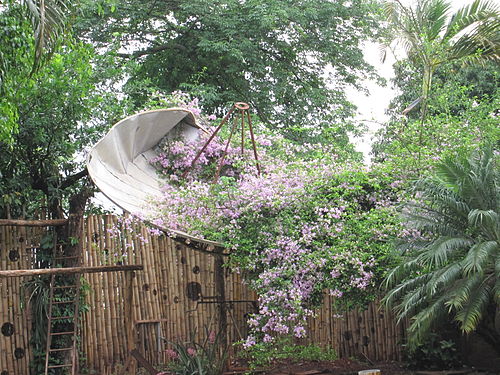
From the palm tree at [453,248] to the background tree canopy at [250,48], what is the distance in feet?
18.7

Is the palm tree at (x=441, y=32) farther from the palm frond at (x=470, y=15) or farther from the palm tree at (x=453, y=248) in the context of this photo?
the palm tree at (x=453, y=248)

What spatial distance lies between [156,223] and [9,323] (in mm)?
2207

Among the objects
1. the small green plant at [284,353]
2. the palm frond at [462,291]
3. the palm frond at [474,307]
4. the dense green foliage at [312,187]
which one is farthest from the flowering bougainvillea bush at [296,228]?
the palm frond at [474,307]

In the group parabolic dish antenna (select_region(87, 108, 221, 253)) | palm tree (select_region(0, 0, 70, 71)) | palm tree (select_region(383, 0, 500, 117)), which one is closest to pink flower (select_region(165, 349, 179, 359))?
parabolic dish antenna (select_region(87, 108, 221, 253))

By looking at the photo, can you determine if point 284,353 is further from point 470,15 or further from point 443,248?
point 470,15

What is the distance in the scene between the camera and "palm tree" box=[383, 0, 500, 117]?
27.3 ft

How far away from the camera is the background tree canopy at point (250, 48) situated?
478 inches

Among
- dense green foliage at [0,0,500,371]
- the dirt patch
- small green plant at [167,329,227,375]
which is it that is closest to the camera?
dense green foliage at [0,0,500,371]

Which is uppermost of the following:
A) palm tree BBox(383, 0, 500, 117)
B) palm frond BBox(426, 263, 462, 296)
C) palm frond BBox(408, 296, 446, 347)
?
palm tree BBox(383, 0, 500, 117)

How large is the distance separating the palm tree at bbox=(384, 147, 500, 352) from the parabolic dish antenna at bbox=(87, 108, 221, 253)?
2130 millimetres

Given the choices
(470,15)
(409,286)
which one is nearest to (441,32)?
(470,15)

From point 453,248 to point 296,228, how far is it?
1.63 meters

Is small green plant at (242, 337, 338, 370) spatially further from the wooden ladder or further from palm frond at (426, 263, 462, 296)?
the wooden ladder

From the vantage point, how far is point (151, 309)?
26.8 ft
